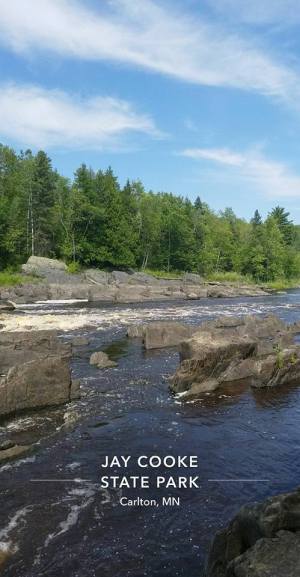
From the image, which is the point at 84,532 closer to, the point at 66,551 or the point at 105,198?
the point at 66,551

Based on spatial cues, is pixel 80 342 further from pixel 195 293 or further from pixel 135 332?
pixel 195 293

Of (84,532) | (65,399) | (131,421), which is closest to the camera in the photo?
(84,532)

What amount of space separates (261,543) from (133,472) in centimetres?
728

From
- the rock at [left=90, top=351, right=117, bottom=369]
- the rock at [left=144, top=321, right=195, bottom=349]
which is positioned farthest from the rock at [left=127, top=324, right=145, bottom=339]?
the rock at [left=90, top=351, right=117, bottom=369]

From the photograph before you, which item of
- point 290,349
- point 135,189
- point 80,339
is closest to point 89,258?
point 135,189

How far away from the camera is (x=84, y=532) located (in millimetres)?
10156

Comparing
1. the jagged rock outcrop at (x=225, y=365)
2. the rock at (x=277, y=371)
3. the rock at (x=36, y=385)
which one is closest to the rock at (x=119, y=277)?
the jagged rock outcrop at (x=225, y=365)

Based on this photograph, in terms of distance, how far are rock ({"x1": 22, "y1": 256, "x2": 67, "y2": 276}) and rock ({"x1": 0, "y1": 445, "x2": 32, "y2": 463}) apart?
63.0 metres

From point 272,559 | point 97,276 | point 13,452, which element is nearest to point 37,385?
point 13,452

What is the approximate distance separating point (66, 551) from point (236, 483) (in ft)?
16.6

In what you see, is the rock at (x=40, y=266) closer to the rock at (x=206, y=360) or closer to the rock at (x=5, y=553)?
the rock at (x=206, y=360)

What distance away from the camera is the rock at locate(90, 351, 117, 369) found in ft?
79.6

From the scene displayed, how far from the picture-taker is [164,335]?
3002cm

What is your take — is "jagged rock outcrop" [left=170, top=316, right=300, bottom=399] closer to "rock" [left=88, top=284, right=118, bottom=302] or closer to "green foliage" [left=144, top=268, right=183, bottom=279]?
"rock" [left=88, top=284, right=118, bottom=302]
